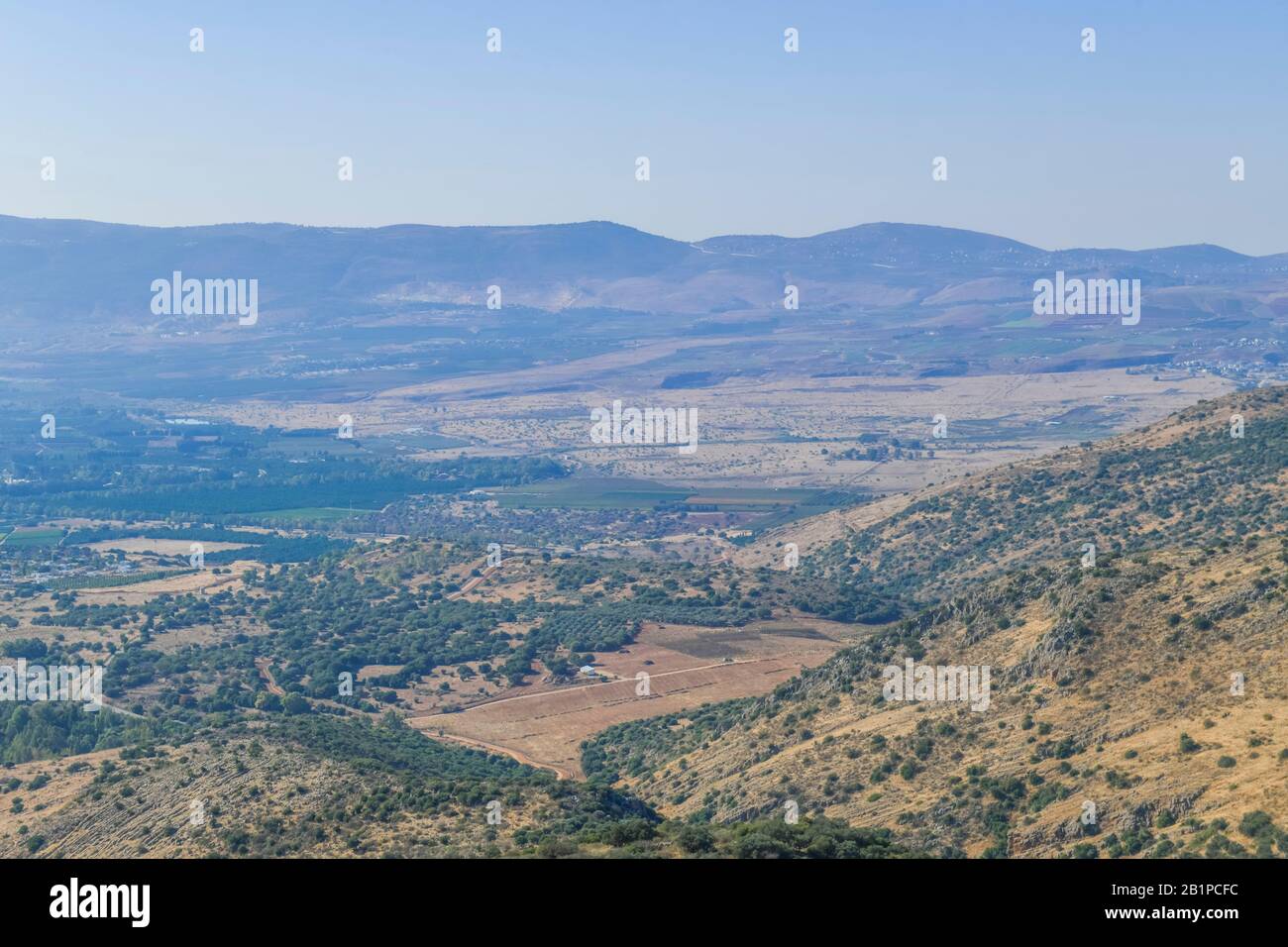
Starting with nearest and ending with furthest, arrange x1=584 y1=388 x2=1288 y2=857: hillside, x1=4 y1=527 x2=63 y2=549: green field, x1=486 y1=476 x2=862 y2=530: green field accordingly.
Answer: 1. x1=584 y1=388 x2=1288 y2=857: hillside
2. x1=4 y1=527 x2=63 y2=549: green field
3. x1=486 y1=476 x2=862 y2=530: green field

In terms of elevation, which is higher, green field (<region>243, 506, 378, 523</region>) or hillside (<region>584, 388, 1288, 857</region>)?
hillside (<region>584, 388, 1288, 857</region>)

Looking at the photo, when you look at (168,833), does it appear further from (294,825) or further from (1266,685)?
A: (1266,685)

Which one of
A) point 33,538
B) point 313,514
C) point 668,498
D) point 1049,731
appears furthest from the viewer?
point 668,498

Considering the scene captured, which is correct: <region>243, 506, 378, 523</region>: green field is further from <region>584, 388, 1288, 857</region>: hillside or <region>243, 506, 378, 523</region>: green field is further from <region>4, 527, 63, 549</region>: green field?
<region>584, 388, 1288, 857</region>: hillside

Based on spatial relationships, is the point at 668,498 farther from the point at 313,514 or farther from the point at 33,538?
the point at 33,538

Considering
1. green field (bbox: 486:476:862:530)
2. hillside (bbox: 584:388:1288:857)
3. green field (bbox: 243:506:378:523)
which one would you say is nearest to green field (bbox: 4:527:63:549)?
green field (bbox: 243:506:378:523)

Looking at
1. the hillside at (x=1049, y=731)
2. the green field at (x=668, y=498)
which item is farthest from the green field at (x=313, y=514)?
the hillside at (x=1049, y=731)

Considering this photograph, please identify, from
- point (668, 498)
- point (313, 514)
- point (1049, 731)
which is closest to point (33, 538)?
point (313, 514)

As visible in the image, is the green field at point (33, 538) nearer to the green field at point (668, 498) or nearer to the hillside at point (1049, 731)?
the green field at point (668, 498)
